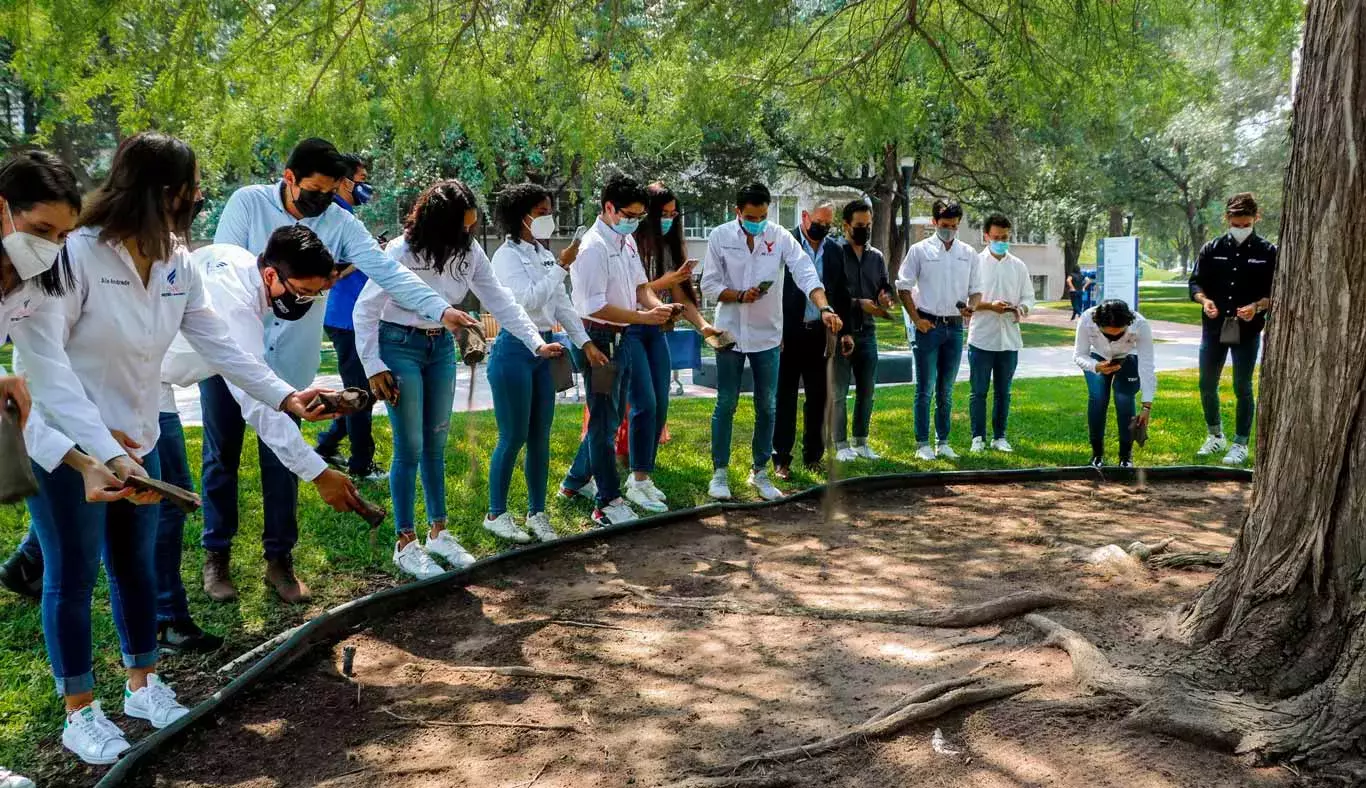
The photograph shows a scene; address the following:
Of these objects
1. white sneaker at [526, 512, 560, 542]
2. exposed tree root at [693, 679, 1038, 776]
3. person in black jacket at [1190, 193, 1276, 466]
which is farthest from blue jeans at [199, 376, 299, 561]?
person in black jacket at [1190, 193, 1276, 466]

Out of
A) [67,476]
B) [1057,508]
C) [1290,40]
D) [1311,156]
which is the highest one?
[1290,40]

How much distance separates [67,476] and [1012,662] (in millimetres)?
3029

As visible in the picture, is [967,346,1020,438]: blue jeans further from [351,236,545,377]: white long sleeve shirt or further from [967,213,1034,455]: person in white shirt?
[351,236,545,377]: white long sleeve shirt

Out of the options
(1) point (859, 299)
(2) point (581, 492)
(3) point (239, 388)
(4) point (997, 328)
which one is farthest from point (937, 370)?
(3) point (239, 388)

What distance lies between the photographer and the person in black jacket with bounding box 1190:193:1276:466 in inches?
303

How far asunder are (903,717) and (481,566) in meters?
2.38

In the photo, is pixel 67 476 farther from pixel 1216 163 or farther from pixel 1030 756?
pixel 1216 163

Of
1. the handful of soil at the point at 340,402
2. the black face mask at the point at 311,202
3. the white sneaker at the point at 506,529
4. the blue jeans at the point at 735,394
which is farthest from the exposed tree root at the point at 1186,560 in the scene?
the black face mask at the point at 311,202

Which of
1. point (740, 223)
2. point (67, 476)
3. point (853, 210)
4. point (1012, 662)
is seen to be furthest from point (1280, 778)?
point (853, 210)

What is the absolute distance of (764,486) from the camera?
22.0ft

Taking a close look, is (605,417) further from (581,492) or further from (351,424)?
(351,424)

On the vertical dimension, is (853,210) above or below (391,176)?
below

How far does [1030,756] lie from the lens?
301 centimetres

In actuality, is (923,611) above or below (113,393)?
below
